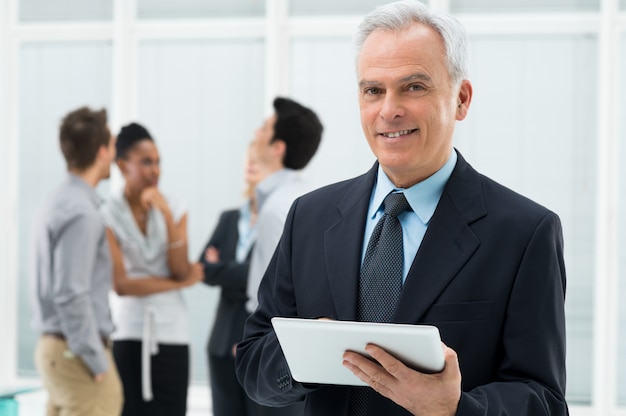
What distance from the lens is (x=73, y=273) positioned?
11.7 feet

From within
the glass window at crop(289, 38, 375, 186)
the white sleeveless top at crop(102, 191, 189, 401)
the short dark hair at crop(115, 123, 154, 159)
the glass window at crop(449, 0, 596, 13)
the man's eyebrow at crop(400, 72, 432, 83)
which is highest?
the glass window at crop(449, 0, 596, 13)

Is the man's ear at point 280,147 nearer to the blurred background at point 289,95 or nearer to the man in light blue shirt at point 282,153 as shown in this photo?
the man in light blue shirt at point 282,153

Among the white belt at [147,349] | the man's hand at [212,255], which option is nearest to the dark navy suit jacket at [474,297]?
the white belt at [147,349]

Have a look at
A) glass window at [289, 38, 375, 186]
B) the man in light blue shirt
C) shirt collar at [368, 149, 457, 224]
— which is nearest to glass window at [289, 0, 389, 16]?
glass window at [289, 38, 375, 186]

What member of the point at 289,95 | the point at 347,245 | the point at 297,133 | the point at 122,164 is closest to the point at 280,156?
A: the point at 297,133

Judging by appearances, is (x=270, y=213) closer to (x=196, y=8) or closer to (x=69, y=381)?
(x=69, y=381)

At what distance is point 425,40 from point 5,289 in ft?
18.7

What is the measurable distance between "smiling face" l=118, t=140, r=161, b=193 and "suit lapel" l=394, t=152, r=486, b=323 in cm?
296

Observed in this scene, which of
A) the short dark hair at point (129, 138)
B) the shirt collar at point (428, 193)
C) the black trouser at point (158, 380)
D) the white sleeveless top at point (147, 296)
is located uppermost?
the short dark hair at point (129, 138)

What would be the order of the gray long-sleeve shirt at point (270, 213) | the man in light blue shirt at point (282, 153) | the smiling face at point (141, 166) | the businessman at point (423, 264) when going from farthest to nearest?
the smiling face at point (141, 166)
the man in light blue shirt at point (282, 153)
the gray long-sleeve shirt at point (270, 213)
the businessman at point (423, 264)

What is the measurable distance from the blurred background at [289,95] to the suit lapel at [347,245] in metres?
4.48

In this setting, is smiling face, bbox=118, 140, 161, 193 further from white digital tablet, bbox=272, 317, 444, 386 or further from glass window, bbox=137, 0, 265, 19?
white digital tablet, bbox=272, 317, 444, 386

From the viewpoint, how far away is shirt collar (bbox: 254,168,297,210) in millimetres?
3603

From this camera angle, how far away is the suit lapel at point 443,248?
5.10 ft
